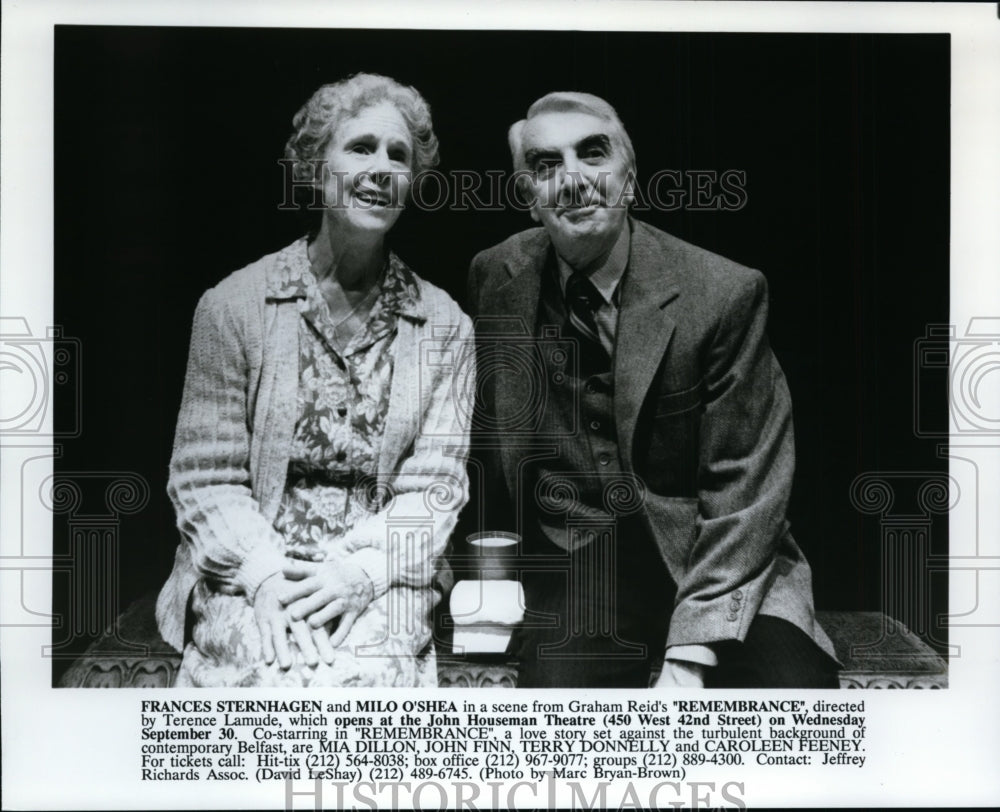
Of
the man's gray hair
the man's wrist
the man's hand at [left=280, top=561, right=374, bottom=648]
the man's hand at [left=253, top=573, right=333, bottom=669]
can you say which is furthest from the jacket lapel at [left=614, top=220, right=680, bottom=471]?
the man's hand at [left=253, top=573, right=333, bottom=669]

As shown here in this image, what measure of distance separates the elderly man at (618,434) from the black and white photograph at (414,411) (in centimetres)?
1

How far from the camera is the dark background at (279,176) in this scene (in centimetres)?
378

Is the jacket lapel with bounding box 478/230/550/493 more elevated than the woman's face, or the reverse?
the woman's face

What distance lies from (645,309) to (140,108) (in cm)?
203

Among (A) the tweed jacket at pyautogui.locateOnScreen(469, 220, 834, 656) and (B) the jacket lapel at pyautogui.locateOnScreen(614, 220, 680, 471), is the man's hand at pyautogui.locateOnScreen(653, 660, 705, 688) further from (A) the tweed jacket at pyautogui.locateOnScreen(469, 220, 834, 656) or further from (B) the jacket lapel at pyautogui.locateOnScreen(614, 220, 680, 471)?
(B) the jacket lapel at pyautogui.locateOnScreen(614, 220, 680, 471)

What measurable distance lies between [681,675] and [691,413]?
0.98m

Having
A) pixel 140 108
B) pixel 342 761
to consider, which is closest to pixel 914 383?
pixel 342 761

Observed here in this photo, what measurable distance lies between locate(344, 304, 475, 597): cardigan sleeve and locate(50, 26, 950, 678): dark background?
1.10 ft

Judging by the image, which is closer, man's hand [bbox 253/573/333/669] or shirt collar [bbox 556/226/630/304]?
man's hand [bbox 253/573/333/669]

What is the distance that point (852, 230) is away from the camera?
387 centimetres

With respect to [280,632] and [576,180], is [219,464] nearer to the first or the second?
[280,632]

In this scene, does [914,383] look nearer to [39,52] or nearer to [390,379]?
[390,379]

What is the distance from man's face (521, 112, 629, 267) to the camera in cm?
378

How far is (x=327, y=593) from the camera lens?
3.72m
